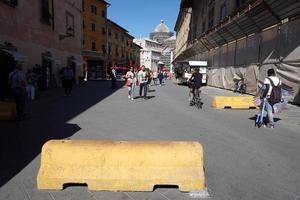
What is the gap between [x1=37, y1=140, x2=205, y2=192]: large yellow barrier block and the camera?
13.4ft

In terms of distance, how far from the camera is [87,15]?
2028 inches

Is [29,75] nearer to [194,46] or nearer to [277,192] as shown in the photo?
[277,192]

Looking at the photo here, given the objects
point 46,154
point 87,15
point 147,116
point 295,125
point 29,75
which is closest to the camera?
point 46,154

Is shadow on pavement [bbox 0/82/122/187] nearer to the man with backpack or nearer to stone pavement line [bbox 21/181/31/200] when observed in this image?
stone pavement line [bbox 21/181/31/200]

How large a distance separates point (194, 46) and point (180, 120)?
105 ft

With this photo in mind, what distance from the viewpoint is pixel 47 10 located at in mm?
22188

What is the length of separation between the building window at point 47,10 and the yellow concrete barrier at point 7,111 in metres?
13.8

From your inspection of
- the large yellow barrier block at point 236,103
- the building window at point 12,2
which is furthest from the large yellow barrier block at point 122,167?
the building window at point 12,2

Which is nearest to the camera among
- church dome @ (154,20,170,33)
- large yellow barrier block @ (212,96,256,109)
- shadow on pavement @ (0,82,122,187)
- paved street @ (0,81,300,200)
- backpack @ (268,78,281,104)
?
paved street @ (0,81,300,200)

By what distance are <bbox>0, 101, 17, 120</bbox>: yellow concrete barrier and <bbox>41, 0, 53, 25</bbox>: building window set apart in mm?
13756

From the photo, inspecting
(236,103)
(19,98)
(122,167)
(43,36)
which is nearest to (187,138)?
(122,167)

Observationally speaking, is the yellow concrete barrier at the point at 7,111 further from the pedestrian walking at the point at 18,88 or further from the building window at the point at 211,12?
the building window at the point at 211,12

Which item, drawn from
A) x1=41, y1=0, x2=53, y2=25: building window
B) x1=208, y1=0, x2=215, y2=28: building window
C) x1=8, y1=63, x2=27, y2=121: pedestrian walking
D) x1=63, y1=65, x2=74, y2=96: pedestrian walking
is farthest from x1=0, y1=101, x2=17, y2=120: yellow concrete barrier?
x1=208, y1=0, x2=215, y2=28: building window

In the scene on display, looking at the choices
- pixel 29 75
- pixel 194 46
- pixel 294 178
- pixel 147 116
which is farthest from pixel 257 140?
pixel 194 46
